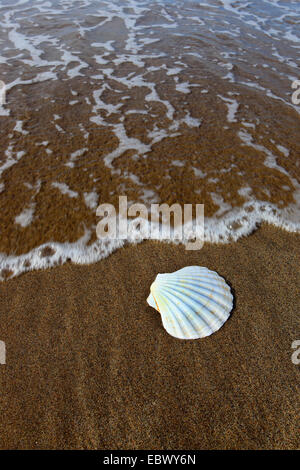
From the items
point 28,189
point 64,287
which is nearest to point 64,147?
point 28,189

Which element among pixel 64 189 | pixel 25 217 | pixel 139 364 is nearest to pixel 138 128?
pixel 64 189

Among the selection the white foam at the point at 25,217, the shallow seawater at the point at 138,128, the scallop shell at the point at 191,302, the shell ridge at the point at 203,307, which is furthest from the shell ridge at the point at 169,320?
the white foam at the point at 25,217

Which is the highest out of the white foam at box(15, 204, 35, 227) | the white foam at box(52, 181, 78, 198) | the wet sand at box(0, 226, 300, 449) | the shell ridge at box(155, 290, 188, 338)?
the white foam at box(52, 181, 78, 198)

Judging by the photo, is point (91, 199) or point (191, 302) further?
point (91, 199)

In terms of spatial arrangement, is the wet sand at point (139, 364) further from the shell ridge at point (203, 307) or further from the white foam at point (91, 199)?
the white foam at point (91, 199)

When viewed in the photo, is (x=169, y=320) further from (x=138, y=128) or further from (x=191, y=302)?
(x=138, y=128)

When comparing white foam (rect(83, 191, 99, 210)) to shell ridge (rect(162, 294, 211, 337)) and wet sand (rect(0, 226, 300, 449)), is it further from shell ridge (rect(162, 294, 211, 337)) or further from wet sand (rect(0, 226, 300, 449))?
shell ridge (rect(162, 294, 211, 337))

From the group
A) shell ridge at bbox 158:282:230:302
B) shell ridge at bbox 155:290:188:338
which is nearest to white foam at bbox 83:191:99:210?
shell ridge at bbox 158:282:230:302
